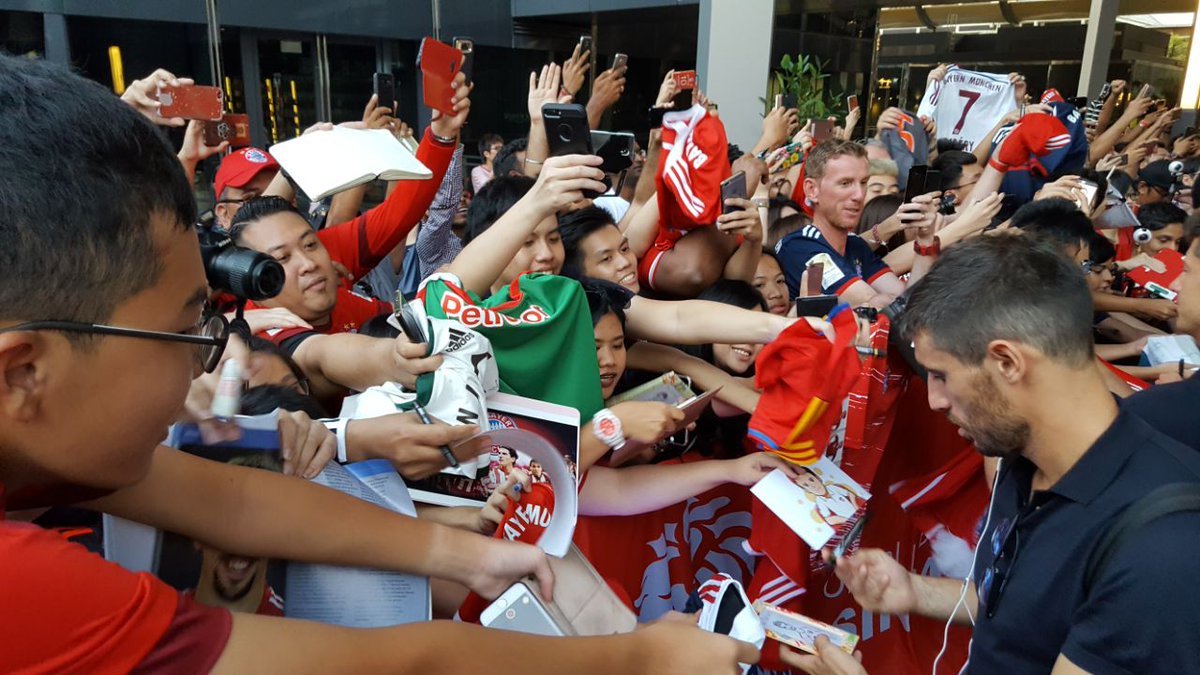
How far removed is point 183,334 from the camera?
0.82m

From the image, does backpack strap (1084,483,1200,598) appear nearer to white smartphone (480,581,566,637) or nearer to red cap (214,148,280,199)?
white smartphone (480,581,566,637)

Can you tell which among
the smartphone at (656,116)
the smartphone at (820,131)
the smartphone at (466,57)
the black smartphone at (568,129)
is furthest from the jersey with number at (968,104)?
the black smartphone at (568,129)

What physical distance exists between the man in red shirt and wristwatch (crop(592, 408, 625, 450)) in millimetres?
936

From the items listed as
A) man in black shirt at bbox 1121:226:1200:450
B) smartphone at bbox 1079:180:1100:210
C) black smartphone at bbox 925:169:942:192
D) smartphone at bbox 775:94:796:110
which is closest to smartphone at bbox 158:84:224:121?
black smartphone at bbox 925:169:942:192

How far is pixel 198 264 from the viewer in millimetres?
845

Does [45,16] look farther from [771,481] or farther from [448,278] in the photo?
[771,481]

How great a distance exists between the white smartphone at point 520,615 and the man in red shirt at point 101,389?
25 centimetres

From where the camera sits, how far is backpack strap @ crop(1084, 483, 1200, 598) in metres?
1.24

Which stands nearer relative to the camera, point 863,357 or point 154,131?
point 154,131

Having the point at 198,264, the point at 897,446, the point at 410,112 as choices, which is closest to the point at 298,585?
the point at 198,264

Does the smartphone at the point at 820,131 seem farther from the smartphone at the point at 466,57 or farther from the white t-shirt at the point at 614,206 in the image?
the smartphone at the point at 466,57

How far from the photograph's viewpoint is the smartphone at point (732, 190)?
108 inches

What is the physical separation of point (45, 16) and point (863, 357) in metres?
8.80

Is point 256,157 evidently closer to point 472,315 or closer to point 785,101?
point 472,315
